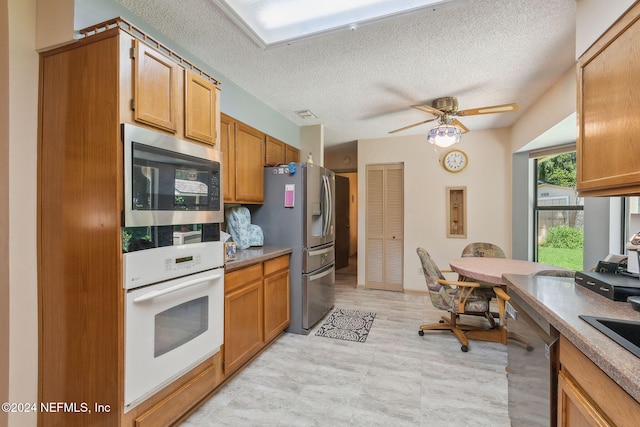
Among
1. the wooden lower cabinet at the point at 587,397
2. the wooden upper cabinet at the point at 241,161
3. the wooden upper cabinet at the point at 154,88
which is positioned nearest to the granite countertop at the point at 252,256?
the wooden upper cabinet at the point at 241,161

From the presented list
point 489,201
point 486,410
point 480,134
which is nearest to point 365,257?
point 489,201

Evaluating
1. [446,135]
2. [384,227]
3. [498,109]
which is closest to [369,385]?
[446,135]

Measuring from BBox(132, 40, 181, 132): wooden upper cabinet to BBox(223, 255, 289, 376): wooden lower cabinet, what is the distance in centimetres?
Result: 110

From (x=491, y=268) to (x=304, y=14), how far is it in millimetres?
2633

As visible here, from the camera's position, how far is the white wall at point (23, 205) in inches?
51.3

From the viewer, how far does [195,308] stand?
1.64 meters

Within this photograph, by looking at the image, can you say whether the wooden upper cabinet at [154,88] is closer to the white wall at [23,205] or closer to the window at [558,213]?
the white wall at [23,205]

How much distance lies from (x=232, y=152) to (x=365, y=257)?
9.57 feet

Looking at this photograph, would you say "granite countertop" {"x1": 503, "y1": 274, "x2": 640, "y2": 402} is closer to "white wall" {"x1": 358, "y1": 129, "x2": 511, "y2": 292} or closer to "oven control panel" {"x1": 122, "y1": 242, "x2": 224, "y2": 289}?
"oven control panel" {"x1": 122, "y1": 242, "x2": 224, "y2": 289}

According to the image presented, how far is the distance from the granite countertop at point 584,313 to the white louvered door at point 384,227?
2.80 metres

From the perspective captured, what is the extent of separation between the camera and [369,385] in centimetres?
200

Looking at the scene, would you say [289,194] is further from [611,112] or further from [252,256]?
[611,112]

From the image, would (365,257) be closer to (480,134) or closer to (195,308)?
(480,134)

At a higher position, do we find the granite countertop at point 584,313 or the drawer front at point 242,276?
the granite countertop at point 584,313
